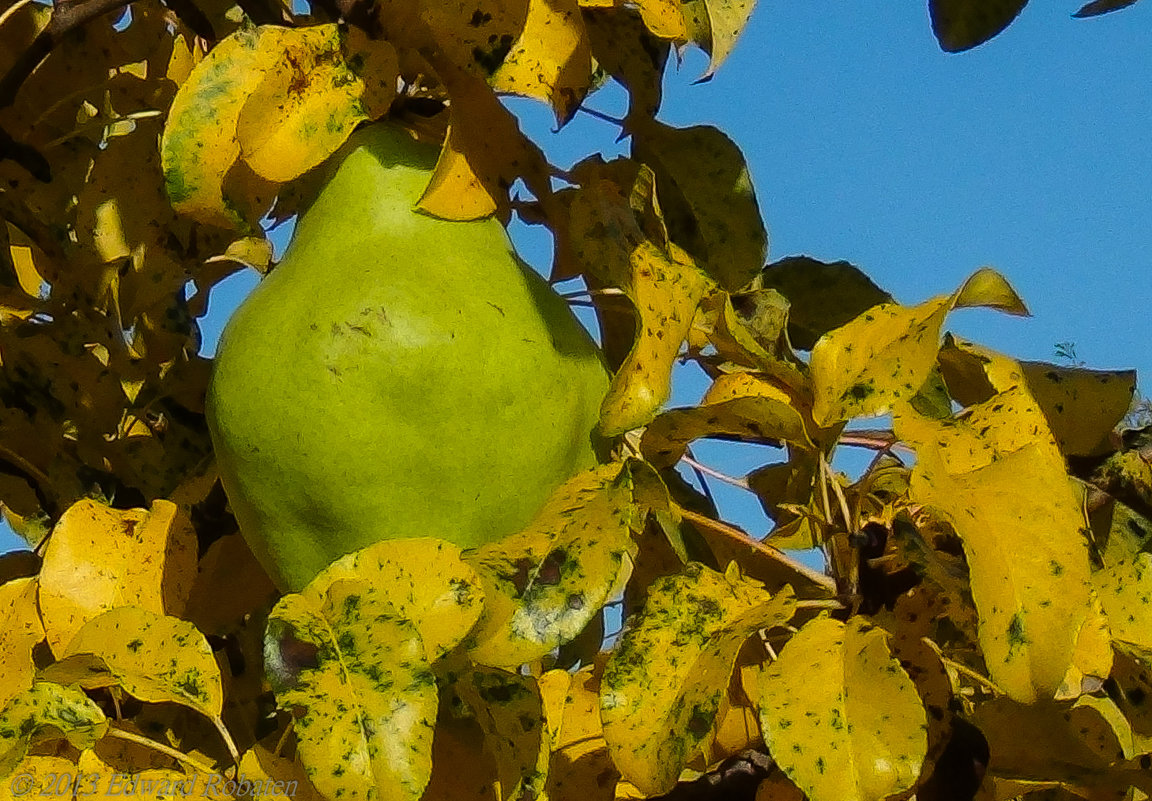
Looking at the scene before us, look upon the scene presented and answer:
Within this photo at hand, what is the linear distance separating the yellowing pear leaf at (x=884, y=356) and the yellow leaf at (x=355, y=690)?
0.87 ft

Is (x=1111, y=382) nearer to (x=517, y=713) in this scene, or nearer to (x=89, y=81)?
(x=517, y=713)

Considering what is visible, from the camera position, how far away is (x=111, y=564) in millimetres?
875

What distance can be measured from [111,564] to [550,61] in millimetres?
408

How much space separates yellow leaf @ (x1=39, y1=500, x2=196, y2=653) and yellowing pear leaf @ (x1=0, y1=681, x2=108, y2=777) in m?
0.15

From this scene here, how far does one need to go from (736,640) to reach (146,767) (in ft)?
1.17

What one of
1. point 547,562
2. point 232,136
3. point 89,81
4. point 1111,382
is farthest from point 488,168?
point 89,81

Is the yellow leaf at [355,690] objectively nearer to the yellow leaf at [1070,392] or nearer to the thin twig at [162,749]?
the thin twig at [162,749]

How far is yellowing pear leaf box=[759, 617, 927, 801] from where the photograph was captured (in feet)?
2.01

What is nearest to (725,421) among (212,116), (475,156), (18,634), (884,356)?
(884,356)

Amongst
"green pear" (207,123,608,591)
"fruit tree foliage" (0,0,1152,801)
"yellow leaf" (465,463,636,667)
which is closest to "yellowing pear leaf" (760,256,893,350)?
"fruit tree foliage" (0,0,1152,801)

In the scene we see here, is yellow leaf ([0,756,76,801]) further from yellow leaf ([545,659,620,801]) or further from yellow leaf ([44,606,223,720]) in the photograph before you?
yellow leaf ([545,659,620,801])

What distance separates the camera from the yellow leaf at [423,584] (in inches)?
25.0

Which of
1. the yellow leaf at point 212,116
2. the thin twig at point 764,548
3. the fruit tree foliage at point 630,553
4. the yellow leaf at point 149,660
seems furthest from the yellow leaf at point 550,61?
the yellow leaf at point 149,660

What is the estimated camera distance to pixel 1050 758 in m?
0.80
